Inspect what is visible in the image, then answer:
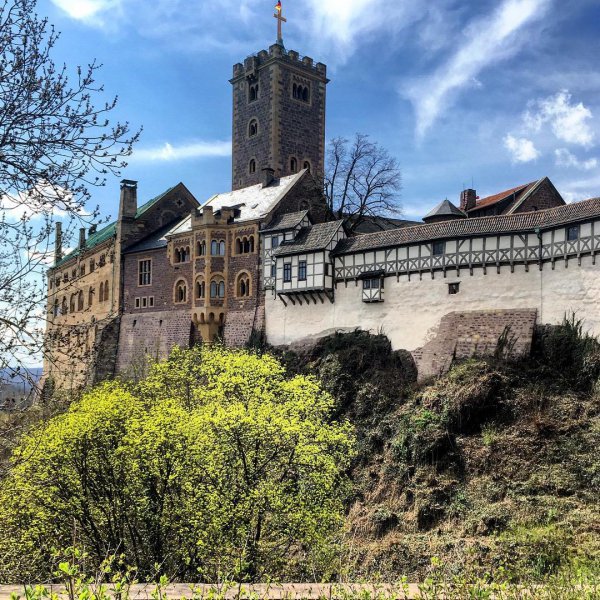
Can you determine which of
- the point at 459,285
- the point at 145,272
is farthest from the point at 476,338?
the point at 145,272

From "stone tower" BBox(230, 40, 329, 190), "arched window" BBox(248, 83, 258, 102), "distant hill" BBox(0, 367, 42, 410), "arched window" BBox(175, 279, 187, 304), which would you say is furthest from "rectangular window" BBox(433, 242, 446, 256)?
"arched window" BBox(248, 83, 258, 102)

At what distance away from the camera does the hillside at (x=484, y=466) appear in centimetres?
1934

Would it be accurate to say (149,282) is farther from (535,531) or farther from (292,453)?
(535,531)

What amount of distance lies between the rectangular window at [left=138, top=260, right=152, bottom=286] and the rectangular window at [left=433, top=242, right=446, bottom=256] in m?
21.2

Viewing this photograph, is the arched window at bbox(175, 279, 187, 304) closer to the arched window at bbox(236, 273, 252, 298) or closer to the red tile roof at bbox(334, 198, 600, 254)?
the arched window at bbox(236, 273, 252, 298)

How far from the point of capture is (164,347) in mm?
41031

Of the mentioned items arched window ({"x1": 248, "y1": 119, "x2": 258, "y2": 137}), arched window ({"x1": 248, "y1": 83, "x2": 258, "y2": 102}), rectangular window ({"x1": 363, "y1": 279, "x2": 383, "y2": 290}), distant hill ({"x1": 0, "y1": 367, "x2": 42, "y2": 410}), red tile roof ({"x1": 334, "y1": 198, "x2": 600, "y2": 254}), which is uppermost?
arched window ({"x1": 248, "y1": 83, "x2": 258, "y2": 102})

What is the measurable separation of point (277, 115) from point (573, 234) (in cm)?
2760

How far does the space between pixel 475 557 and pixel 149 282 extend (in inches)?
1181

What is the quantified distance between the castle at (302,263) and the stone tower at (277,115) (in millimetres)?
102

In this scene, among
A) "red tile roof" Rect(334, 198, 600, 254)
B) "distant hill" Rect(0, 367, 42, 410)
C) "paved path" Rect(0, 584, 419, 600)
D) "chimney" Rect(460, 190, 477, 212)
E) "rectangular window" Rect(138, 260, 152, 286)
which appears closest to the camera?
"paved path" Rect(0, 584, 419, 600)

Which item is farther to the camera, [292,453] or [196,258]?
[196,258]

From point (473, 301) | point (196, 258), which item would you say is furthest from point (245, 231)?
point (473, 301)

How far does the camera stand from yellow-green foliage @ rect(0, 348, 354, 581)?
16.8 metres
